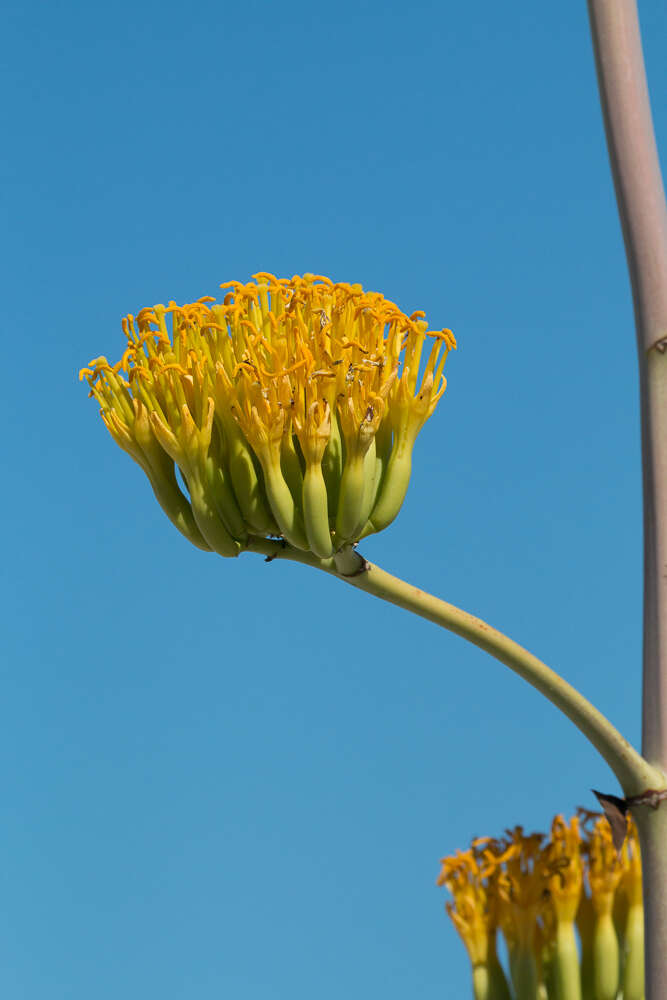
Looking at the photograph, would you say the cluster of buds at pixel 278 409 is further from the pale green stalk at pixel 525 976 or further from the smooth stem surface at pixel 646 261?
the pale green stalk at pixel 525 976

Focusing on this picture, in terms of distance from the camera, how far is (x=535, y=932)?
2.62m

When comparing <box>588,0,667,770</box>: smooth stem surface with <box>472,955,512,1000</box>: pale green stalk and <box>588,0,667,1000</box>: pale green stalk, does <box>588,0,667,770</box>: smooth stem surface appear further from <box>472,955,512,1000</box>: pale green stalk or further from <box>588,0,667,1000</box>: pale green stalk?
<box>472,955,512,1000</box>: pale green stalk

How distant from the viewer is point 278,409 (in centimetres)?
193

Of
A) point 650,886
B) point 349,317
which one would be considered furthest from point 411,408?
point 650,886

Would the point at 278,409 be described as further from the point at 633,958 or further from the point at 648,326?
the point at 633,958

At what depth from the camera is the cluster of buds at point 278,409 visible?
1.94 metres

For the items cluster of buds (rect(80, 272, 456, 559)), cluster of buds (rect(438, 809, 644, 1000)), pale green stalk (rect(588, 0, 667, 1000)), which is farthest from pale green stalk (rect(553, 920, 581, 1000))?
cluster of buds (rect(80, 272, 456, 559))

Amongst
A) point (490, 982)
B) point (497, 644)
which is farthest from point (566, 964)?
point (497, 644)

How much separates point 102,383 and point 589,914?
5.29 ft

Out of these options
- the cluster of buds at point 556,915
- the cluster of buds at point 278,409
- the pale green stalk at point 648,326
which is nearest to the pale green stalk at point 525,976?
the cluster of buds at point 556,915

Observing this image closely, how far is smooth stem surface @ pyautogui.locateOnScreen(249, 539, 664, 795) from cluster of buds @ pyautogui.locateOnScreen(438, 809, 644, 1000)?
690 millimetres

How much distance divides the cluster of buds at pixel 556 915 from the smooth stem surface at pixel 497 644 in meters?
0.69

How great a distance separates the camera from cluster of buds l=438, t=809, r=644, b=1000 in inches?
101

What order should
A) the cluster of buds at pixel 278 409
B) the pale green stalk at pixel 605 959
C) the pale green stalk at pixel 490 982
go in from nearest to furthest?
the cluster of buds at pixel 278 409, the pale green stalk at pixel 605 959, the pale green stalk at pixel 490 982
